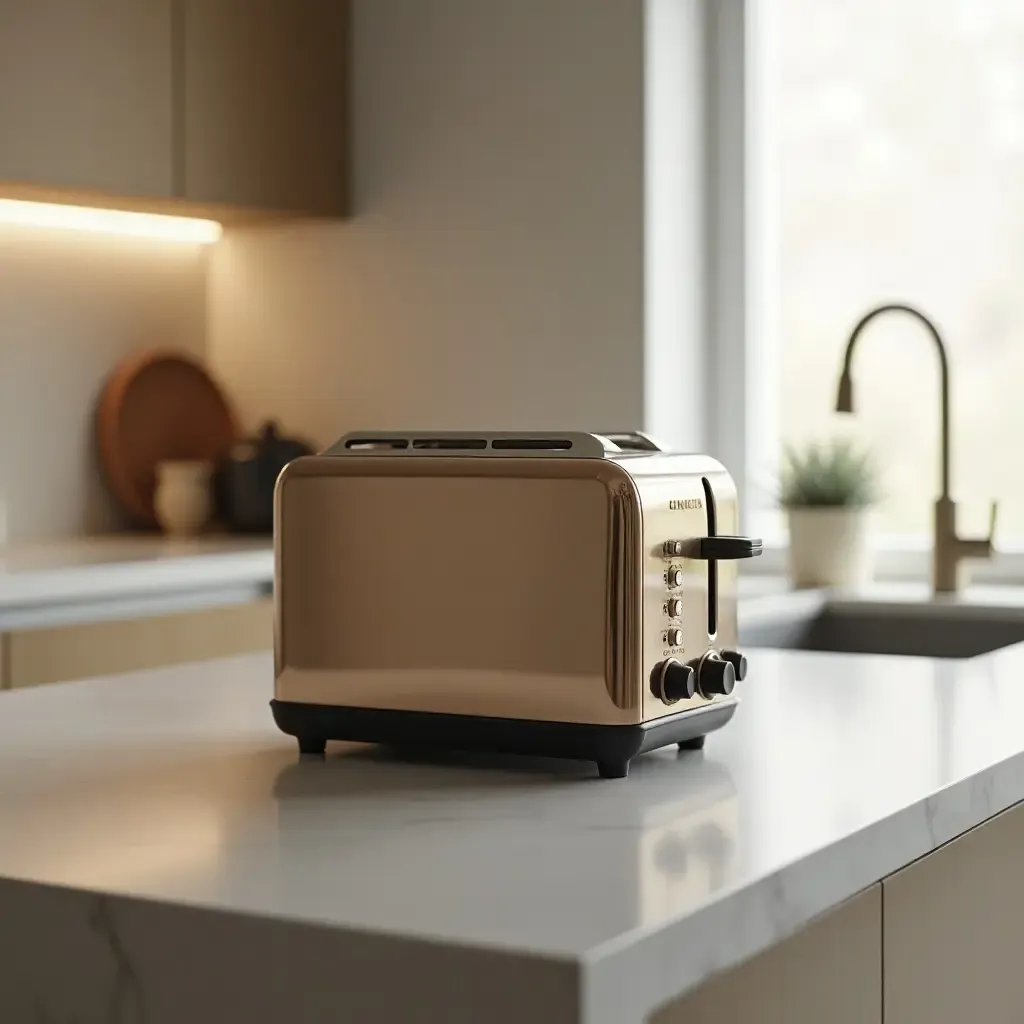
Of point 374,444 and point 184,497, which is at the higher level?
point 374,444

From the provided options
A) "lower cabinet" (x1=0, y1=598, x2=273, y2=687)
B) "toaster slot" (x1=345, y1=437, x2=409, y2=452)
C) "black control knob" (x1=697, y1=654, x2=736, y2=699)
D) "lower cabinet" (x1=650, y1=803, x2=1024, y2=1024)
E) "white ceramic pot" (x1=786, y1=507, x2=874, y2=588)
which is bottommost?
"lower cabinet" (x1=0, y1=598, x2=273, y2=687)

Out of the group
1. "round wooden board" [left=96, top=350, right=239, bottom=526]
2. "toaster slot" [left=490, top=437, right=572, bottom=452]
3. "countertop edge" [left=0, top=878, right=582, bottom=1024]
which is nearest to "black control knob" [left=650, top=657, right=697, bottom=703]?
"toaster slot" [left=490, top=437, right=572, bottom=452]

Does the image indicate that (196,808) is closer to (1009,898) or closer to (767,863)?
(767,863)

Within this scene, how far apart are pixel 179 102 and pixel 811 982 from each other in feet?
8.54

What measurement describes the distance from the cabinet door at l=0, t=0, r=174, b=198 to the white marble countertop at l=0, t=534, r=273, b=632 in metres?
0.65

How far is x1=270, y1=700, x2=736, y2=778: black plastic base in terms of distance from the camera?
99 cm

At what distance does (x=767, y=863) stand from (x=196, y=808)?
33cm

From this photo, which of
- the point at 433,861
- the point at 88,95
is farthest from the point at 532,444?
the point at 88,95

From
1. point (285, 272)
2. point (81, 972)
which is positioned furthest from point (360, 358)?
point (81, 972)

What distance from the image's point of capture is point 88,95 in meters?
2.94

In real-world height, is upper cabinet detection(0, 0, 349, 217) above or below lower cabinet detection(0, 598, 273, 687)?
above

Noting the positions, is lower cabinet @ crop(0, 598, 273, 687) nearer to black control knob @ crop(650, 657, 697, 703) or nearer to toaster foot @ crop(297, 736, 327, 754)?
toaster foot @ crop(297, 736, 327, 754)

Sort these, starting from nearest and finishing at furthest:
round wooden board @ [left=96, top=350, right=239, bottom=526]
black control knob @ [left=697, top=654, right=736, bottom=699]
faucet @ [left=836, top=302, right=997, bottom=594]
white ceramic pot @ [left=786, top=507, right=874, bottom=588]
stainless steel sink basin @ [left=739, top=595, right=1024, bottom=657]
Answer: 1. black control knob @ [left=697, top=654, right=736, bottom=699]
2. stainless steel sink basin @ [left=739, top=595, right=1024, bottom=657]
3. faucet @ [left=836, top=302, right=997, bottom=594]
4. white ceramic pot @ [left=786, top=507, right=874, bottom=588]
5. round wooden board @ [left=96, top=350, right=239, bottom=526]

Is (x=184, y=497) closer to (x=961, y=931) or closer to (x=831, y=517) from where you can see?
(x=831, y=517)
